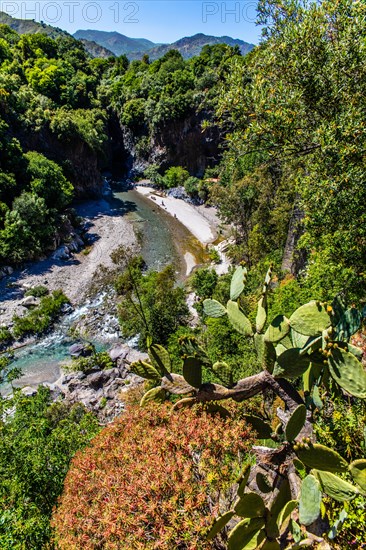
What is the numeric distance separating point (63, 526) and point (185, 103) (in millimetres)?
42688

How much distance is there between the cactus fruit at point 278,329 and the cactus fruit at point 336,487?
3.72 feet

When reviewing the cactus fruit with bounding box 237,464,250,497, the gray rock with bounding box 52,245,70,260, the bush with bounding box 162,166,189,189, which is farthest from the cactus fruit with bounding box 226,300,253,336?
the bush with bounding box 162,166,189,189

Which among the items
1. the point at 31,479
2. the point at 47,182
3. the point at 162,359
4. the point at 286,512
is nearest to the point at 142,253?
the point at 47,182

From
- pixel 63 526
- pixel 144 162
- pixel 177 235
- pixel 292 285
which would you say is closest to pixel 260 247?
pixel 292 285

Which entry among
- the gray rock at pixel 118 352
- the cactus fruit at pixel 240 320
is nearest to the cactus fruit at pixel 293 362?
the cactus fruit at pixel 240 320

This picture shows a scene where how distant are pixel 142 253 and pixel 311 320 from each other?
25141 millimetres

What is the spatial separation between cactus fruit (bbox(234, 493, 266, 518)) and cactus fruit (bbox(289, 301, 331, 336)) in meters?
1.48

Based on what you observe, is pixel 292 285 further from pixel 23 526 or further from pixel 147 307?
pixel 23 526

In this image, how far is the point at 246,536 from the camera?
9.53ft

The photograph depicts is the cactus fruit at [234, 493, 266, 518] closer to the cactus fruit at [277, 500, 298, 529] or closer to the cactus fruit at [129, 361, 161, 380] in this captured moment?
the cactus fruit at [277, 500, 298, 529]

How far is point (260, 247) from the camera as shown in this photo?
19141 mm

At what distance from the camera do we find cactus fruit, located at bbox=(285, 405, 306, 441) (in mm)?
2904

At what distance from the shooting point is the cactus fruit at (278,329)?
3.19 metres

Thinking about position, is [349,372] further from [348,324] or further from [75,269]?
[75,269]
